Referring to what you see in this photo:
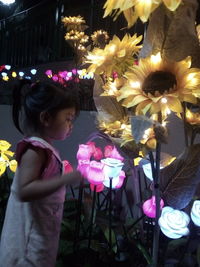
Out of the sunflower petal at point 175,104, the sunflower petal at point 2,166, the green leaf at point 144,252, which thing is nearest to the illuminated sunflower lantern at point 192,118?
the sunflower petal at point 175,104

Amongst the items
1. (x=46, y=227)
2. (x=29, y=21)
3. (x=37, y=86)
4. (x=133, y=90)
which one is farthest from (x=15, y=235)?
(x=29, y=21)

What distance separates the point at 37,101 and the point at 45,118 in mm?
56

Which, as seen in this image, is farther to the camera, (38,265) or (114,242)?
(114,242)

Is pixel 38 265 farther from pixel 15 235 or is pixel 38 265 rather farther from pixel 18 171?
pixel 18 171

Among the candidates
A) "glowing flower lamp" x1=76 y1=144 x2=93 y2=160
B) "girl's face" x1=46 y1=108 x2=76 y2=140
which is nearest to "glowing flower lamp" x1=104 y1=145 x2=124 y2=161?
"glowing flower lamp" x1=76 y1=144 x2=93 y2=160

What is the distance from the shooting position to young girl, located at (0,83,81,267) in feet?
3.08

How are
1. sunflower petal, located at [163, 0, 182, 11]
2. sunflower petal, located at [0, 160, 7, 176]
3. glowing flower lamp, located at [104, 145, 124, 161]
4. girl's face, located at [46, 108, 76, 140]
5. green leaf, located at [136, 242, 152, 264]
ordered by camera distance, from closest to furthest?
sunflower petal, located at [163, 0, 182, 11]
girl's face, located at [46, 108, 76, 140]
green leaf, located at [136, 242, 152, 264]
glowing flower lamp, located at [104, 145, 124, 161]
sunflower petal, located at [0, 160, 7, 176]

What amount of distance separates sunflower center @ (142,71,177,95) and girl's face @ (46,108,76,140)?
0.99 ft

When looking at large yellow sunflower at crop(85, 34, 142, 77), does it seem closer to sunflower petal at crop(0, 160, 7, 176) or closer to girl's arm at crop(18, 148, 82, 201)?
girl's arm at crop(18, 148, 82, 201)

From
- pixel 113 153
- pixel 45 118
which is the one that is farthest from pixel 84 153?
pixel 45 118

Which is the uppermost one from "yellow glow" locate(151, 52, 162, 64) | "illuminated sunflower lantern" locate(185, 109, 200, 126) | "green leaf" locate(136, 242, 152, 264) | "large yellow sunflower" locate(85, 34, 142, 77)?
"large yellow sunflower" locate(85, 34, 142, 77)

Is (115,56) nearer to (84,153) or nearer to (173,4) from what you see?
(173,4)

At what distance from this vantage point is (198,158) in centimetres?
84

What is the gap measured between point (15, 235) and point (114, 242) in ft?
1.29
